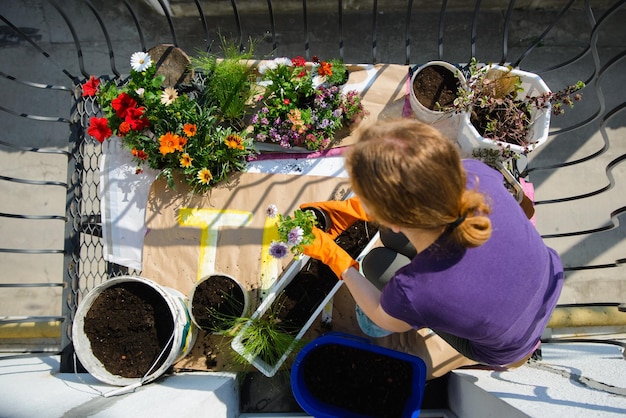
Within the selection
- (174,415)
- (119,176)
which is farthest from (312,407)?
(119,176)

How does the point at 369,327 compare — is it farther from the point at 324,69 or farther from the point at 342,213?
the point at 324,69

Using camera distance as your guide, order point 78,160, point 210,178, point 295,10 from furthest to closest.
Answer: point 295,10
point 78,160
point 210,178

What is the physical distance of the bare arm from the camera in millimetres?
1405

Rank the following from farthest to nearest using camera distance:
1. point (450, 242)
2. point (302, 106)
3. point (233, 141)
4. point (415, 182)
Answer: point (302, 106)
point (233, 141)
point (450, 242)
point (415, 182)

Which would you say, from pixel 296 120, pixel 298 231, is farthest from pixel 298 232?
pixel 296 120

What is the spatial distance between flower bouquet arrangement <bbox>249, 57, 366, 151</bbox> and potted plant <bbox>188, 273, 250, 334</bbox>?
76 centimetres

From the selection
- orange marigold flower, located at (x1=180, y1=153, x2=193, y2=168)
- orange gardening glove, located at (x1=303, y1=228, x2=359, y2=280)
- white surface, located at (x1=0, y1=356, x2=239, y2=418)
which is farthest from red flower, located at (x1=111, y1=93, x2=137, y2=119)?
white surface, located at (x1=0, y1=356, x2=239, y2=418)

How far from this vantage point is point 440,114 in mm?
2057

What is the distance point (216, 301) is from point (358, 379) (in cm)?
76

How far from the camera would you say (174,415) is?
4.83 ft

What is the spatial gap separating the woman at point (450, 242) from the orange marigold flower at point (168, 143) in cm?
116

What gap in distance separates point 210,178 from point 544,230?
2.19 meters

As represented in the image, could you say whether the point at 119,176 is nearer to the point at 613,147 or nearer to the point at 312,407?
the point at 312,407

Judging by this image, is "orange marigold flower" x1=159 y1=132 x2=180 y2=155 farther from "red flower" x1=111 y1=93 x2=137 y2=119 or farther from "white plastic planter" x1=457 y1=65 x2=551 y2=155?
"white plastic planter" x1=457 y1=65 x2=551 y2=155
